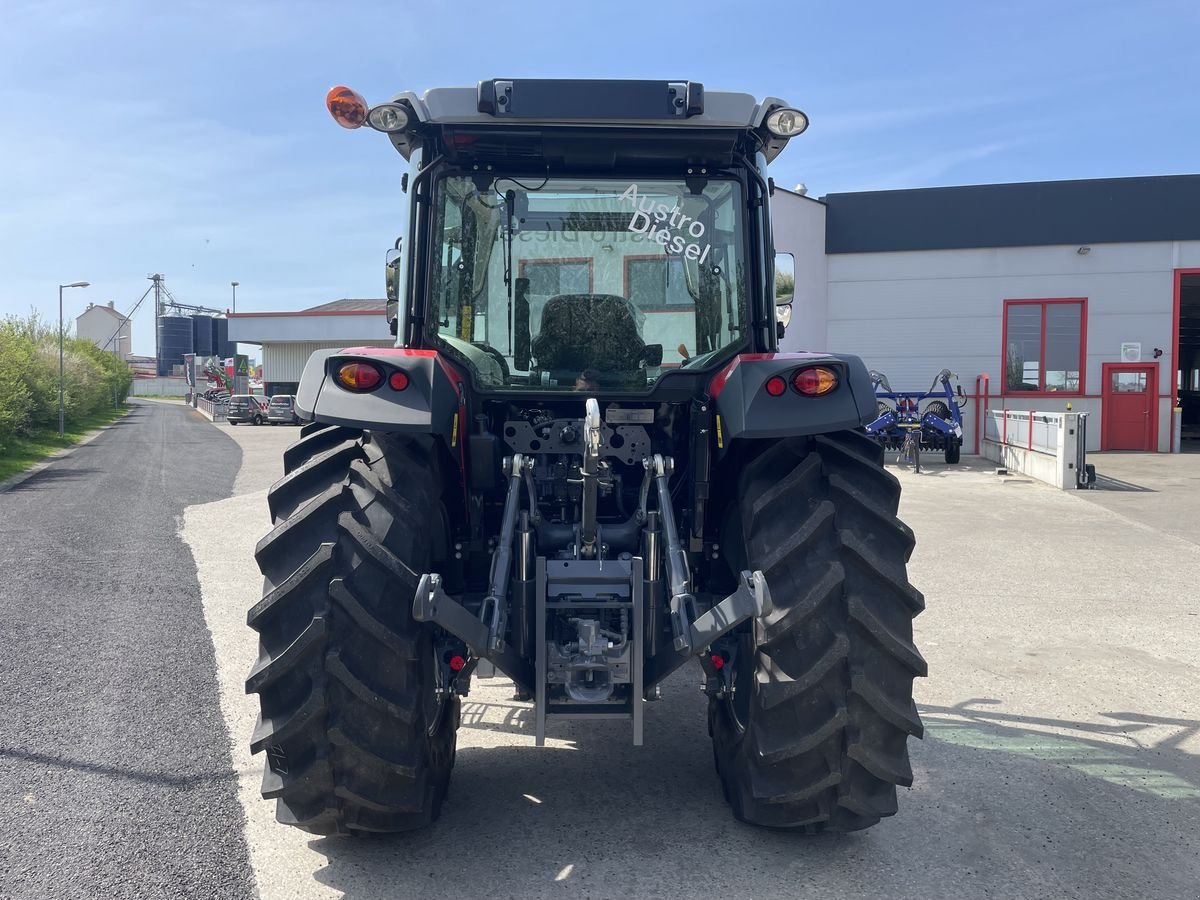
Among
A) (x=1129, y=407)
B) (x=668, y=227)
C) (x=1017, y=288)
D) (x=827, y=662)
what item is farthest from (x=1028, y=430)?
(x=827, y=662)

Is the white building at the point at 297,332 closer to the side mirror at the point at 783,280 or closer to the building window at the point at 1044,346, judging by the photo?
the building window at the point at 1044,346

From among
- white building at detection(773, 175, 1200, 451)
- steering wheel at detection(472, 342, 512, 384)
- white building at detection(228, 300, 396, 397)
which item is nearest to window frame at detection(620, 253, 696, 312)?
steering wheel at detection(472, 342, 512, 384)

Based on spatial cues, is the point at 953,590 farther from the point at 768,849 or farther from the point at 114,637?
the point at 114,637

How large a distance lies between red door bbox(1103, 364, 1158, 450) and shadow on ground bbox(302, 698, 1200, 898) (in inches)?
951

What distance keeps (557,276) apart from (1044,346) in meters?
25.5

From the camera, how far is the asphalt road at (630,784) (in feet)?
10.7

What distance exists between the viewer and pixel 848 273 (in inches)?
1067

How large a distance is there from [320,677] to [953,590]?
6.80m

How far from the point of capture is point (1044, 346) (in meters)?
26.2

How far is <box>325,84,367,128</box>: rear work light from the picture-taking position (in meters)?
3.73

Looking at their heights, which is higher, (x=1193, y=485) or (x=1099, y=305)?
(x=1099, y=305)

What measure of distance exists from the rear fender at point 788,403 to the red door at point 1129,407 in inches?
1017

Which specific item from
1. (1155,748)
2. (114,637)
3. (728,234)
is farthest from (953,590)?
(114,637)

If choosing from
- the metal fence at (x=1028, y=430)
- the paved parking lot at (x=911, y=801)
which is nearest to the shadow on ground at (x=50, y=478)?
the paved parking lot at (x=911, y=801)
